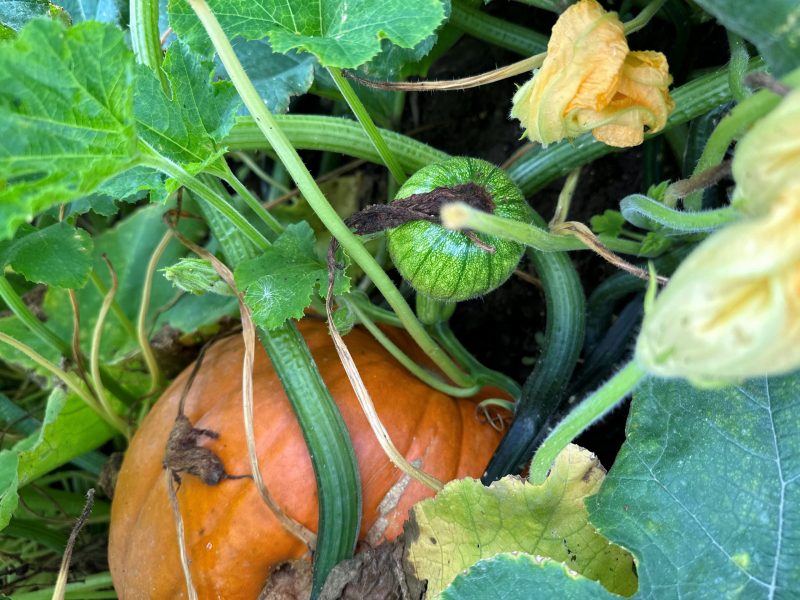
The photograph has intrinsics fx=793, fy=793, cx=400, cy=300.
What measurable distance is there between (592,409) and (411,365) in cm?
50

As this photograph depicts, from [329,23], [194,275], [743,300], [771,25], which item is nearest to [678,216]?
[771,25]

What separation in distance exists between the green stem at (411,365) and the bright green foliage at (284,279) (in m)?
0.11

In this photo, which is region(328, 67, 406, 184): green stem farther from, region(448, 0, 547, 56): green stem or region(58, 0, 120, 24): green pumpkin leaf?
region(58, 0, 120, 24): green pumpkin leaf

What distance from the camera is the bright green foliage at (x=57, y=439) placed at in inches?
47.8

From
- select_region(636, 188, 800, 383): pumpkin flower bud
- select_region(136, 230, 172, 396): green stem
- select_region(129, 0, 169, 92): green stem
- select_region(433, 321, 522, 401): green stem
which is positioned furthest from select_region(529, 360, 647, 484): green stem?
select_region(136, 230, 172, 396): green stem

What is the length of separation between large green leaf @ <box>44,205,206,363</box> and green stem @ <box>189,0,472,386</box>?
0.73 meters

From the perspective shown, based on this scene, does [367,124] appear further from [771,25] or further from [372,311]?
[771,25]

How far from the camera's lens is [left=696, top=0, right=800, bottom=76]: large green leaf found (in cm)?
67

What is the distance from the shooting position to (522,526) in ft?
3.22

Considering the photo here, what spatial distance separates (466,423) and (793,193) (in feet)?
2.46

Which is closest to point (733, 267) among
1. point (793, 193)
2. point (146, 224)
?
point (793, 193)

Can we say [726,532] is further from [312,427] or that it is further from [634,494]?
[312,427]

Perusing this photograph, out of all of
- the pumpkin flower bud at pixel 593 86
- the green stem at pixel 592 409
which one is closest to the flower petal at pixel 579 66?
the pumpkin flower bud at pixel 593 86

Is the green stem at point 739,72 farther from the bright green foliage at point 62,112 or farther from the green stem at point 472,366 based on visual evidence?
the bright green foliage at point 62,112
